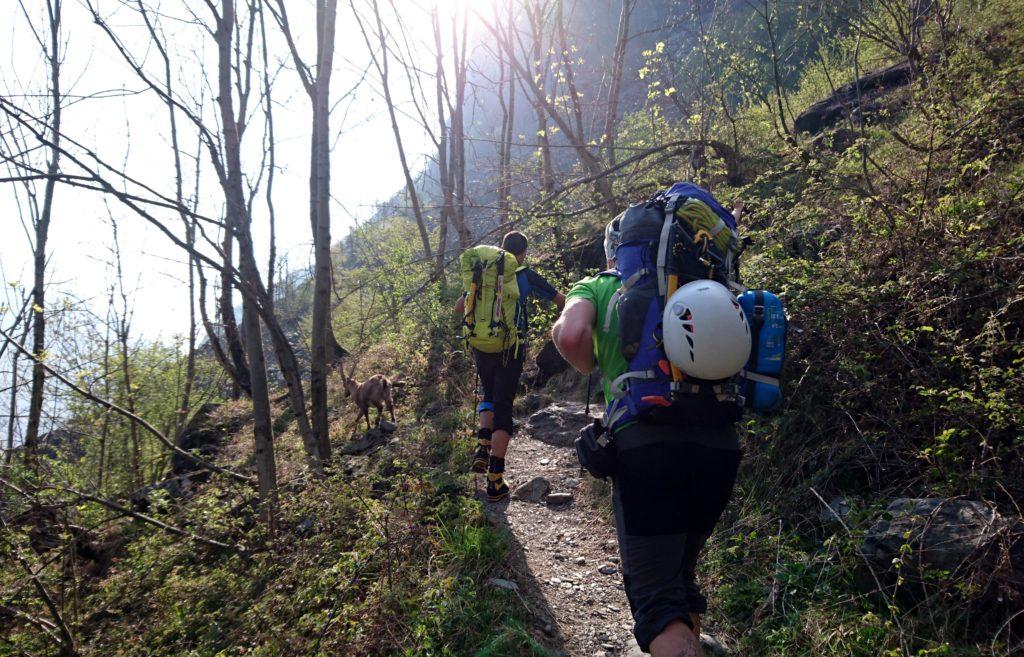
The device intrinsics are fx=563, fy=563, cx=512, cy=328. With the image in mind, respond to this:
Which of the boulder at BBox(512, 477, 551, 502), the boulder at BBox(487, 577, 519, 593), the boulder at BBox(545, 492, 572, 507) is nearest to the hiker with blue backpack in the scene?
the boulder at BBox(487, 577, 519, 593)

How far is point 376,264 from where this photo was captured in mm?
10594

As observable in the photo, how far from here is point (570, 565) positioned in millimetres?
4234

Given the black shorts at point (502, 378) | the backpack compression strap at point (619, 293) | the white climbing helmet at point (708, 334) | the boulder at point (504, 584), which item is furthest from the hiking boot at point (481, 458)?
the white climbing helmet at point (708, 334)

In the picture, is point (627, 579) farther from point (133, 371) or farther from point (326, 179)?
point (133, 371)

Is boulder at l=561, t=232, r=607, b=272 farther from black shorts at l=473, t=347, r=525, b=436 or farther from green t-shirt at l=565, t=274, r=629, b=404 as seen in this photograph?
green t-shirt at l=565, t=274, r=629, b=404

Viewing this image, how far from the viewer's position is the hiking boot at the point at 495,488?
512 cm

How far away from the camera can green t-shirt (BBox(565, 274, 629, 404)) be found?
7.61 ft

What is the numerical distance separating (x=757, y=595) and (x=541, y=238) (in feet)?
32.6

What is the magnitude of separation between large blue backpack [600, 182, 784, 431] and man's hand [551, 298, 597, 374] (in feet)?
0.27

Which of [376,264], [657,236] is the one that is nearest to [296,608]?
[657,236]

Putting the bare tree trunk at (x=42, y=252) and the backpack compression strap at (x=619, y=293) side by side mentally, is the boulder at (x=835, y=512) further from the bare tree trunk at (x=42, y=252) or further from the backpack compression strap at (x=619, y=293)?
the bare tree trunk at (x=42, y=252)

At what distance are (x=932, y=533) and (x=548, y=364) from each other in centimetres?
616

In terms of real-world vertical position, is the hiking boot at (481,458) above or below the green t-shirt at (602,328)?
below

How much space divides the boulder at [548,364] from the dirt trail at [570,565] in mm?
2677
